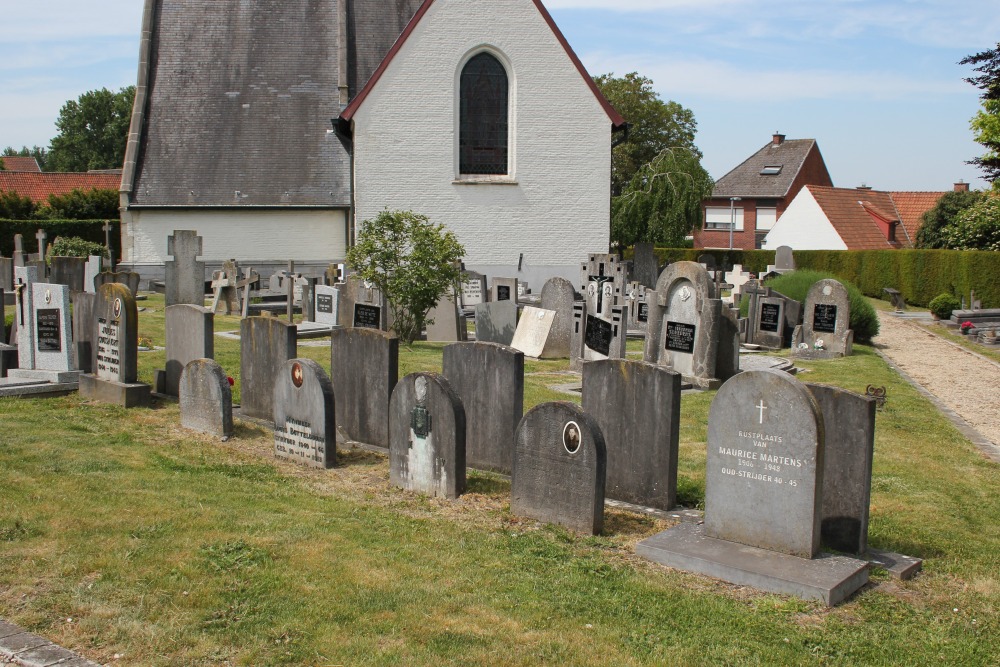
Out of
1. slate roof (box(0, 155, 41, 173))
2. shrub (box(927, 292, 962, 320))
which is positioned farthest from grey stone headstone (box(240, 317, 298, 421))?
slate roof (box(0, 155, 41, 173))

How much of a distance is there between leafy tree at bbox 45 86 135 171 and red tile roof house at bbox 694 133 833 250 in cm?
5078

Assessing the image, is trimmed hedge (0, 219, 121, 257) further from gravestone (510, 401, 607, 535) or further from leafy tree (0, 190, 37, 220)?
gravestone (510, 401, 607, 535)

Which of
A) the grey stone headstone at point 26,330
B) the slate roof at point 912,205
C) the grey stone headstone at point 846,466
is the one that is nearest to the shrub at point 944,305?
the grey stone headstone at point 846,466

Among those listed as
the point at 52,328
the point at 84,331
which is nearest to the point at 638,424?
the point at 84,331

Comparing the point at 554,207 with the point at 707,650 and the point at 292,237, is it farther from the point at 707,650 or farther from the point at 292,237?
the point at 707,650

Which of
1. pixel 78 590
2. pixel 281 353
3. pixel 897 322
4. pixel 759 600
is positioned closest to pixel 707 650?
pixel 759 600

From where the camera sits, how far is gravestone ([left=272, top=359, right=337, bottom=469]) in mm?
8039

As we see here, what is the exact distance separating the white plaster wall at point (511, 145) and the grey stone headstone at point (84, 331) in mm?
16573

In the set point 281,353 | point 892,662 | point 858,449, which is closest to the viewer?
point 892,662

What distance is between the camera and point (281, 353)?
9492 mm

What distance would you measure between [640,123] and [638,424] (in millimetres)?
53488

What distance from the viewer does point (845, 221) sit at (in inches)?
1724

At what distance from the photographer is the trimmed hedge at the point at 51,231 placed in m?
34.9

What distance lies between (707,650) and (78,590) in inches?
135
